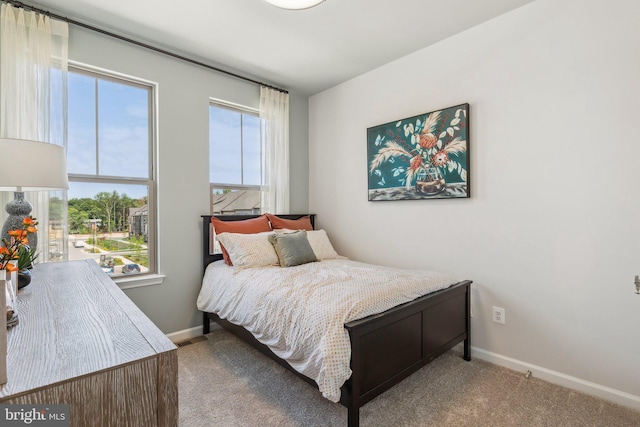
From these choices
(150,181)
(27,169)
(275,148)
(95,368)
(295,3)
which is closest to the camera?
(95,368)

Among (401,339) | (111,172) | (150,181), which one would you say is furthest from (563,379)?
(111,172)

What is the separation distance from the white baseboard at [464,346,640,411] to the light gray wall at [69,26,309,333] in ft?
8.34

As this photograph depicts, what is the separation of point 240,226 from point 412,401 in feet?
6.57

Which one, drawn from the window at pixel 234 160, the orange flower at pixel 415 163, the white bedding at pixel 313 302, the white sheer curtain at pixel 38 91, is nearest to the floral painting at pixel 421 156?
the orange flower at pixel 415 163

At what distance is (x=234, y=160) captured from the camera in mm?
3367

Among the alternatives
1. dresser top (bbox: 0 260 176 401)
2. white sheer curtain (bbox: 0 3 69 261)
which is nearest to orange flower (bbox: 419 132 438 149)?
dresser top (bbox: 0 260 176 401)

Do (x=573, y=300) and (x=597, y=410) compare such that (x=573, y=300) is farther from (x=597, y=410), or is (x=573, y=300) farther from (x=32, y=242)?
(x=32, y=242)

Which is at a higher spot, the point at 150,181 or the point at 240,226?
the point at 150,181

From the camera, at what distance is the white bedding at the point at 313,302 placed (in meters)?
1.55

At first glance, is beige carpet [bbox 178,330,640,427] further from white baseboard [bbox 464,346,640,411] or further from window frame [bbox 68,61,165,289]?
window frame [bbox 68,61,165,289]

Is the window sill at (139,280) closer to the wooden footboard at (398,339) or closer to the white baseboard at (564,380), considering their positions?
the wooden footboard at (398,339)

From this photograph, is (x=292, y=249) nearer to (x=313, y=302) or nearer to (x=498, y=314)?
(x=313, y=302)

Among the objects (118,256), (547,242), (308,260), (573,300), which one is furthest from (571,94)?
(118,256)

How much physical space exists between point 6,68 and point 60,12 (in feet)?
1.89
